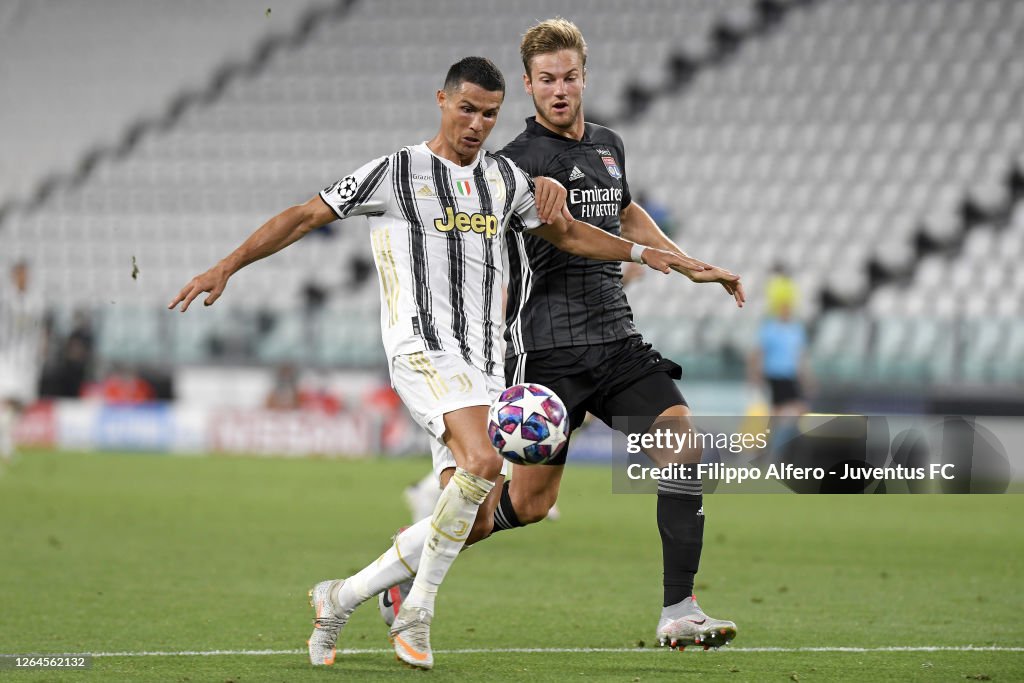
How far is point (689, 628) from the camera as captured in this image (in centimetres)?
527

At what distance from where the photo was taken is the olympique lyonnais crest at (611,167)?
6.00 meters

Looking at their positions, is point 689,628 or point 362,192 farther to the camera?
point 689,628

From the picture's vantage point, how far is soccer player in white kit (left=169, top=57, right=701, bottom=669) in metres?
5.04

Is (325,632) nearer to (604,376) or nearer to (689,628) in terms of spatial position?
(689,628)

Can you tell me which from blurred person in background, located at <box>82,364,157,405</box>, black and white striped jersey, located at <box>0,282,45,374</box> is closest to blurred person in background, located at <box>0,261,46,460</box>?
black and white striped jersey, located at <box>0,282,45,374</box>

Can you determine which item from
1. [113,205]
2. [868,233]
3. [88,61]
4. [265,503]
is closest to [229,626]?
[265,503]

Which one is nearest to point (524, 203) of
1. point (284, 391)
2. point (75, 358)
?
point (284, 391)

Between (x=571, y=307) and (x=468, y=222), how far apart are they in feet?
2.66

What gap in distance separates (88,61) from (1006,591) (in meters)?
21.9

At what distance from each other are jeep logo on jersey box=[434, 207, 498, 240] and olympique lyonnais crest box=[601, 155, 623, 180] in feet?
2.74

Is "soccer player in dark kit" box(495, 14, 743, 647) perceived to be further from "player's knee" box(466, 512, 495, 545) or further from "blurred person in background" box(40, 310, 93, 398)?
"blurred person in background" box(40, 310, 93, 398)

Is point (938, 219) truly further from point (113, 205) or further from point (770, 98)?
point (113, 205)

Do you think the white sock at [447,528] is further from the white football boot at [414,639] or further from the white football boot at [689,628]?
the white football boot at [689,628]

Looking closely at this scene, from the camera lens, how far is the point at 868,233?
20.3m
